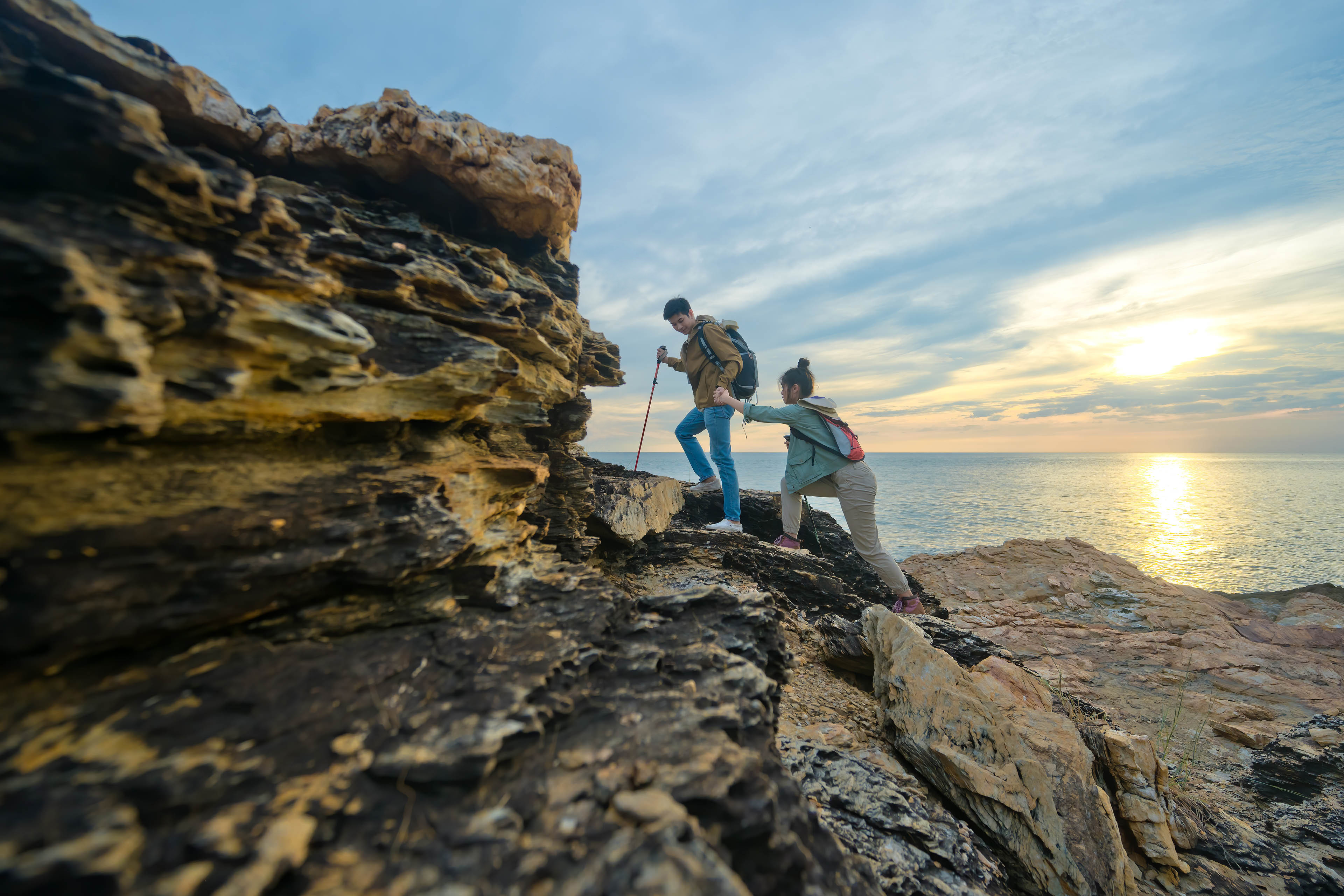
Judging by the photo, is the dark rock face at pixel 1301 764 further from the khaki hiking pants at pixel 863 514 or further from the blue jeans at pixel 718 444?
the blue jeans at pixel 718 444

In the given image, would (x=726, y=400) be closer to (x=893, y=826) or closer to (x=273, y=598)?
(x=893, y=826)

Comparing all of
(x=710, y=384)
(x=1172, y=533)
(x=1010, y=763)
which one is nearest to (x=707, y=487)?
(x=710, y=384)

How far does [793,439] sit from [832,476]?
0.94 metres

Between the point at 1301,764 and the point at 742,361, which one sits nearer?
the point at 1301,764

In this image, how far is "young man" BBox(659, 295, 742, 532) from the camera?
7969 mm

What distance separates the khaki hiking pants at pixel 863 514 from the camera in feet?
25.3

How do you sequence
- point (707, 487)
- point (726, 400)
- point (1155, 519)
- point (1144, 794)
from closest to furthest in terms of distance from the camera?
1. point (1144, 794)
2. point (726, 400)
3. point (707, 487)
4. point (1155, 519)

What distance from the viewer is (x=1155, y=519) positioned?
32.0 metres

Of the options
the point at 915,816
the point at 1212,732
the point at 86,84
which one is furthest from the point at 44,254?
the point at 1212,732

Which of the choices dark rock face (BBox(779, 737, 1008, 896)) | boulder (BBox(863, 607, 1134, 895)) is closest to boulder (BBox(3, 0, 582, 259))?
dark rock face (BBox(779, 737, 1008, 896))

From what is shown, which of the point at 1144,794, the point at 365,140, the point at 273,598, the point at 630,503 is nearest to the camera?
the point at 273,598

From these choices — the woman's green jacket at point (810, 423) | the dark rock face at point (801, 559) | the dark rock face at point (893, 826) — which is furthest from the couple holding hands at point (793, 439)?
the dark rock face at point (893, 826)

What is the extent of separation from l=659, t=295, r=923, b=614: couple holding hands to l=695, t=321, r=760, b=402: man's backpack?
0.13 ft

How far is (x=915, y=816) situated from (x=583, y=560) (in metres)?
4.27
